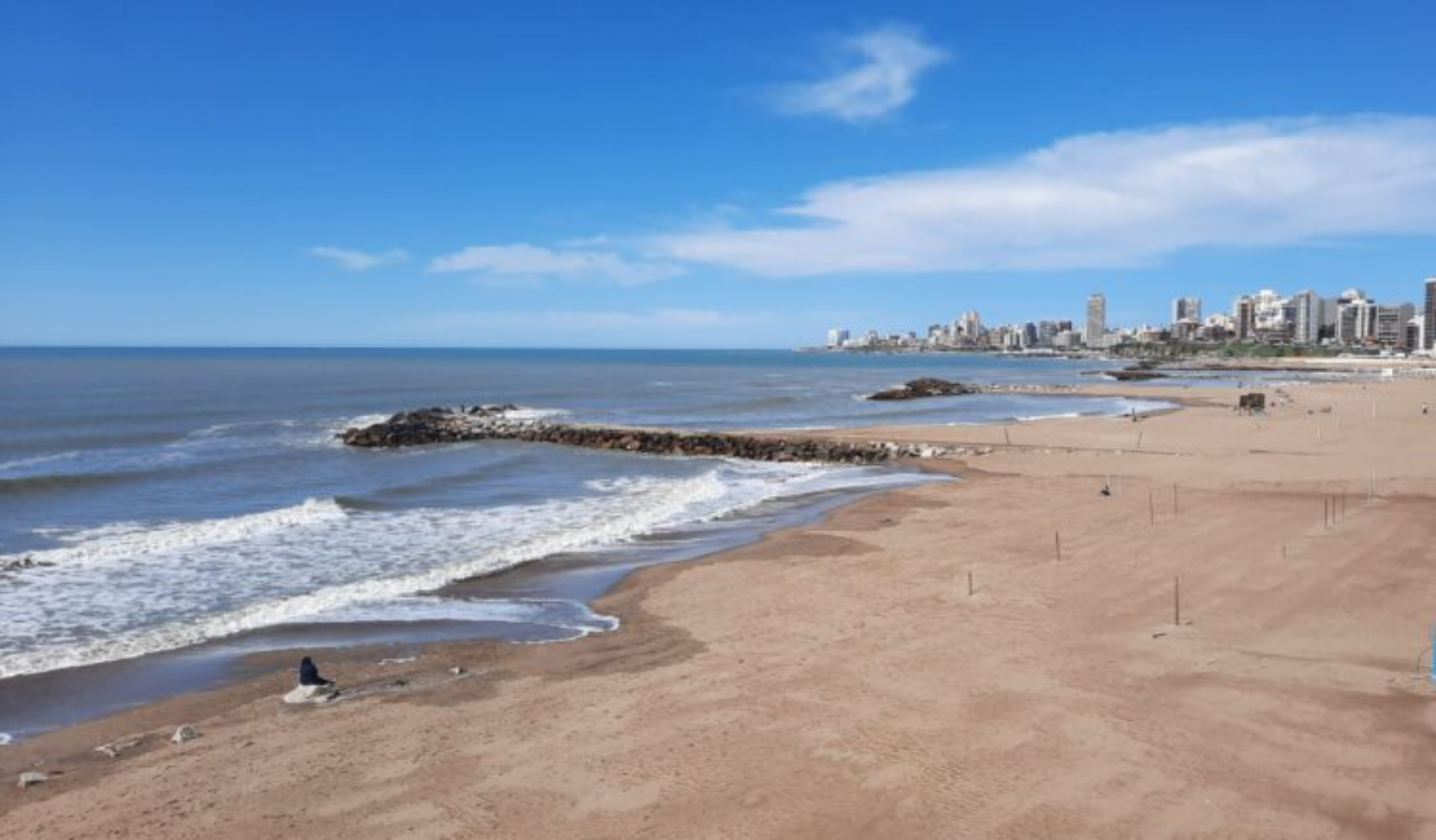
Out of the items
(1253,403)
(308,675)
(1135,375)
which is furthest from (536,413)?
(1135,375)

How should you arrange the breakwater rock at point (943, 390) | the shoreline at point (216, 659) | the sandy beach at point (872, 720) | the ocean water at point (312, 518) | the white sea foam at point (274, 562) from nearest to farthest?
1. the sandy beach at point (872, 720)
2. the shoreline at point (216, 659)
3. the white sea foam at point (274, 562)
4. the ocean water at point (312, 518)
5. the breakwater rock at point (943, 390)

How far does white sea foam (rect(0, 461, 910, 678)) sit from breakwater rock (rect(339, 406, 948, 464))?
9741 millimetres

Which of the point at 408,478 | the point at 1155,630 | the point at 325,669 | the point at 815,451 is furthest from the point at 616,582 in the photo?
the point at 815,451

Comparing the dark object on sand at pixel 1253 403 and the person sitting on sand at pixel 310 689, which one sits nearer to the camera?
the person sitting on sand at pixel 310 689

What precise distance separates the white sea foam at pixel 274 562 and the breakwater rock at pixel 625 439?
383 inches

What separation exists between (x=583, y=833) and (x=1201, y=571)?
12.5 meters

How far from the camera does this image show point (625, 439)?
4369 centimetres

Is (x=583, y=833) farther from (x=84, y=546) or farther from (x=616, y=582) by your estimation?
(x=84, y=546)

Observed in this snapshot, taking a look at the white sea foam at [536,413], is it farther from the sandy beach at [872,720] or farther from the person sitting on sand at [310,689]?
the person sitting on sand at [310,689]

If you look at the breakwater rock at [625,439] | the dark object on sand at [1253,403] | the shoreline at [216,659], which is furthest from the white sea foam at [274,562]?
the dark object on sand at [1253,403]

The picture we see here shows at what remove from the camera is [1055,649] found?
468 inches

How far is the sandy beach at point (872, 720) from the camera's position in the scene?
7828mm

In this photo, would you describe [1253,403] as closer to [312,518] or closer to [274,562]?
[312,518]

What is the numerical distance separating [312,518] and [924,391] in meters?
64.8
